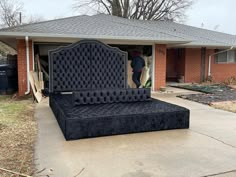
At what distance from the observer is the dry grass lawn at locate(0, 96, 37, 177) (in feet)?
12.2

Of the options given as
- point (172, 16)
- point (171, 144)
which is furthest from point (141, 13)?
point (171, 144)

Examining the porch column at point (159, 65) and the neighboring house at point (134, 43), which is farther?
the porch column at point (159, 65)

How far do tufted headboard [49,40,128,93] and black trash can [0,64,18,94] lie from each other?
332 cm

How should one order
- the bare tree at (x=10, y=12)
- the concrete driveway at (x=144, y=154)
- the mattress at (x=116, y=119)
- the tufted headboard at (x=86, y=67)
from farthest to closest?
the bare tree at (x=10, y=12), the tufted headboard at (x=86, y=67), the mattress at (x=116, y=119), the concrete driveway at (x=144, y=154)

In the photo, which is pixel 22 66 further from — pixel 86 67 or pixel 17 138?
pixel 17 138

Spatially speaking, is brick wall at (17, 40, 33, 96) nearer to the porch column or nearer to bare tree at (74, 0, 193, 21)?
the porch column

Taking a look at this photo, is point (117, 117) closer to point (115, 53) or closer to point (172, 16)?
point (115, 53)

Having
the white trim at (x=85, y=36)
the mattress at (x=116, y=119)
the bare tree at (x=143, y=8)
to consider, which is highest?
the bare tree at (x=143, y=8)

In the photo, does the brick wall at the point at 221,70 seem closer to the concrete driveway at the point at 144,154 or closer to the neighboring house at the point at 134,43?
the neighboring house at the point at 134,43

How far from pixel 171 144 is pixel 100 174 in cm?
177

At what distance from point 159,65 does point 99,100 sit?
19.8ft

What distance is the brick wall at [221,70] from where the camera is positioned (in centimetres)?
1631

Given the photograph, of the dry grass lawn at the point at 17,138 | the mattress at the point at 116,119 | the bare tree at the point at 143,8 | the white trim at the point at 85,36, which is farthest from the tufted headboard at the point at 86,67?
the bare tree at the point at 143,8

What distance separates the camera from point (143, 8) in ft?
92.4
